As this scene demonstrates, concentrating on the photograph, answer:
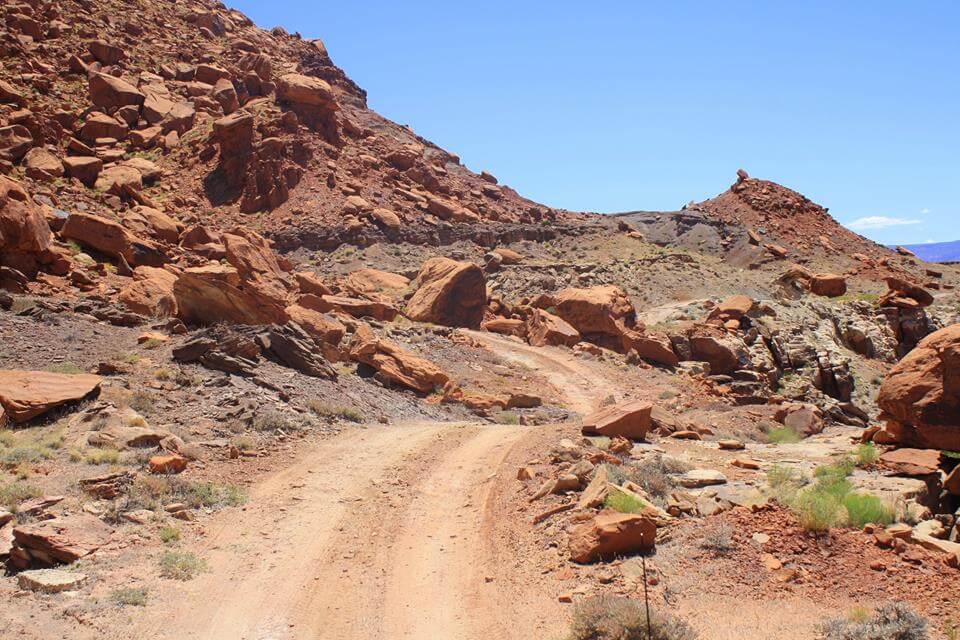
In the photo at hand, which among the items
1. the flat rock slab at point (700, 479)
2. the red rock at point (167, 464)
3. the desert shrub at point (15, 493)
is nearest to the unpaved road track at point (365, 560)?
the red rock at point (167, 464)

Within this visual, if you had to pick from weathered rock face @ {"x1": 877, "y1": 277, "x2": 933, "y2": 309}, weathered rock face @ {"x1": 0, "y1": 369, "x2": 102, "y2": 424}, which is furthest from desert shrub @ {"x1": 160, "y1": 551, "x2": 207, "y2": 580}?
weathered rock face @ {"x1": 877, "y1": 277, "x2": 933, "y2": 309}

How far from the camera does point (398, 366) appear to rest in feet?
76.5

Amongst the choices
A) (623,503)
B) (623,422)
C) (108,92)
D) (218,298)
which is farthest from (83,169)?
(623,503)

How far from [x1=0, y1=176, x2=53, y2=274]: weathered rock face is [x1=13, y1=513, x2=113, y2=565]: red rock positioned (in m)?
14.6

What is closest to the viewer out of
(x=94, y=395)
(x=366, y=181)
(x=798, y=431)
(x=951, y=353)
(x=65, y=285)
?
(x=951, y=353)

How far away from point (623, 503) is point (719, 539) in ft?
4.16

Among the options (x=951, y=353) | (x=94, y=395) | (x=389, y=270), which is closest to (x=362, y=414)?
(x=94, y=395)

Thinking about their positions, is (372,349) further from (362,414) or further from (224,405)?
(224,405)

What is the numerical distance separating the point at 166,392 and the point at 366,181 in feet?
130

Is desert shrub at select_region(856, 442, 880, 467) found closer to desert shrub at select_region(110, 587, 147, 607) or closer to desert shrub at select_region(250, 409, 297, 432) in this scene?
desert shrub at select_region(110, 587, 147, 607)

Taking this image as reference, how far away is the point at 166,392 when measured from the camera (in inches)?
636

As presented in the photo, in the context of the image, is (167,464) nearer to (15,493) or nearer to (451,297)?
(15,493)

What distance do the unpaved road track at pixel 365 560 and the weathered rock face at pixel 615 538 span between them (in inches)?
30.9

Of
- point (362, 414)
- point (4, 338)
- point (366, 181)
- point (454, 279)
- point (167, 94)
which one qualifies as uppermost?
point (167, 94)
